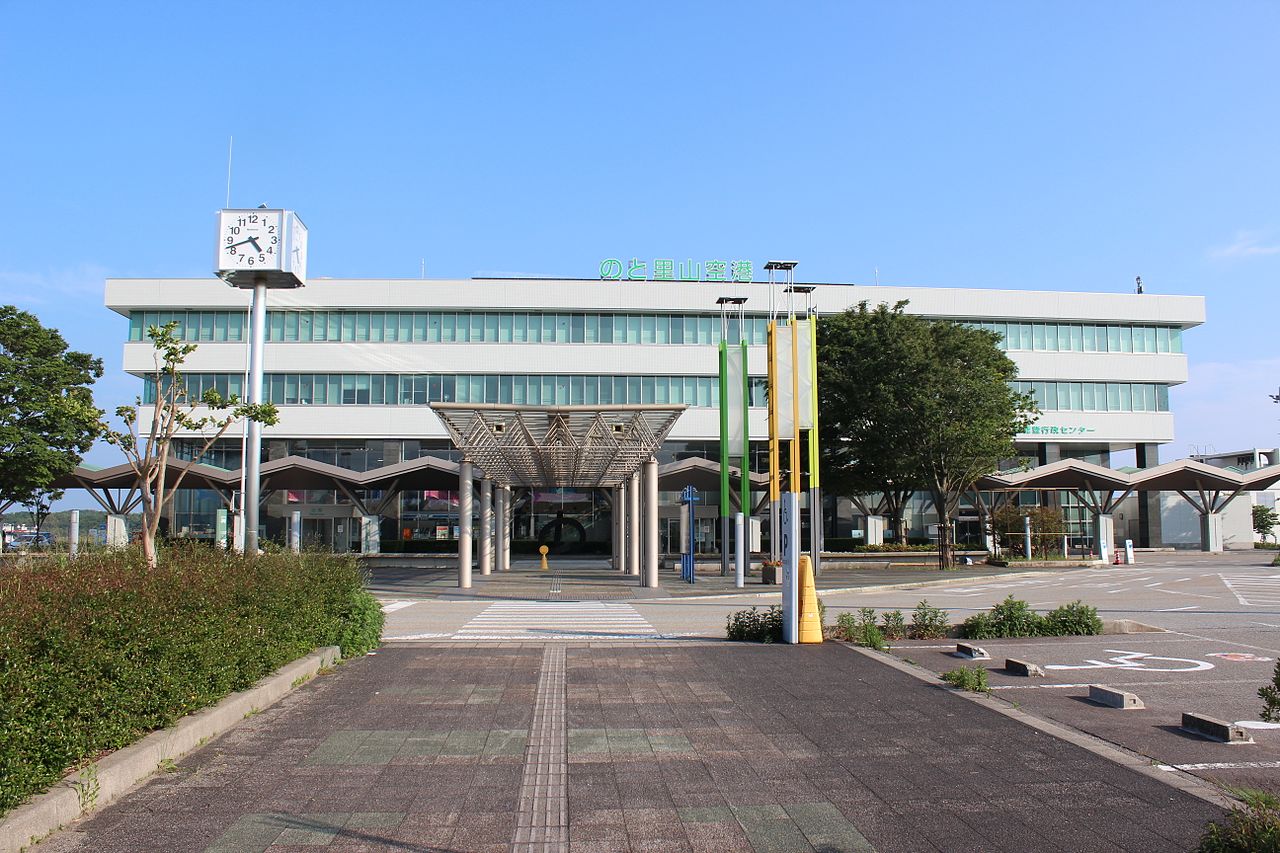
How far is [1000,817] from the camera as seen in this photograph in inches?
232

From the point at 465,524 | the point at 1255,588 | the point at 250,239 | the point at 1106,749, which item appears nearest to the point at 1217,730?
the point at 1106,749

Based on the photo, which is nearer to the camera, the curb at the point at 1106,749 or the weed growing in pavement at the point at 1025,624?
the curb at the point at 1106,749

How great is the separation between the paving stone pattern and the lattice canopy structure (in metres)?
16.8

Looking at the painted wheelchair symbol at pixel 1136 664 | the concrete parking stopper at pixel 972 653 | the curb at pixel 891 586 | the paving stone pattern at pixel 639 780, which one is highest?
the paving stone pattern at pixel 639 780

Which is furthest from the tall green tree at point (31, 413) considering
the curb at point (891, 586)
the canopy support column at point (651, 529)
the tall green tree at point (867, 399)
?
the tall green tree at point (867, 399)

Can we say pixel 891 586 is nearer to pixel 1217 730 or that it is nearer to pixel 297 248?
pixel 297 248

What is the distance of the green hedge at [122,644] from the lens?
17.7ft

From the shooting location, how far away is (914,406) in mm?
40469

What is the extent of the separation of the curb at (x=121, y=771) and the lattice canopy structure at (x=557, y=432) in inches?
658

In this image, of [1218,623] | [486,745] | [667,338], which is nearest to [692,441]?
[667,338]

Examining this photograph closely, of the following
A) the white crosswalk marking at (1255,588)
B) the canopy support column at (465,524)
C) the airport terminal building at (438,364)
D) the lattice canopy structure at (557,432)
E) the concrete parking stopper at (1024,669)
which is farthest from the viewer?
the airport terminal building at (438,364)

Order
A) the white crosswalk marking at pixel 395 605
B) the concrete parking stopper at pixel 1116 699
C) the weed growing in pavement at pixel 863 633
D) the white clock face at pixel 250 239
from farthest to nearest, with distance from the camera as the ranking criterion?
the white clock face at pixel 250 239 → the white crosswalk marking at pixel 395 605 → the weed growing in pavement at pixel 863 633 → the concrete parking stopper at pixel 1116 699

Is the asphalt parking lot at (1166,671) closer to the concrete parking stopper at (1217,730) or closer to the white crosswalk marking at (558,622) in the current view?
the concrete parking stopper at (1217,730)

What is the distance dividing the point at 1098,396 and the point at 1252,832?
202ft
